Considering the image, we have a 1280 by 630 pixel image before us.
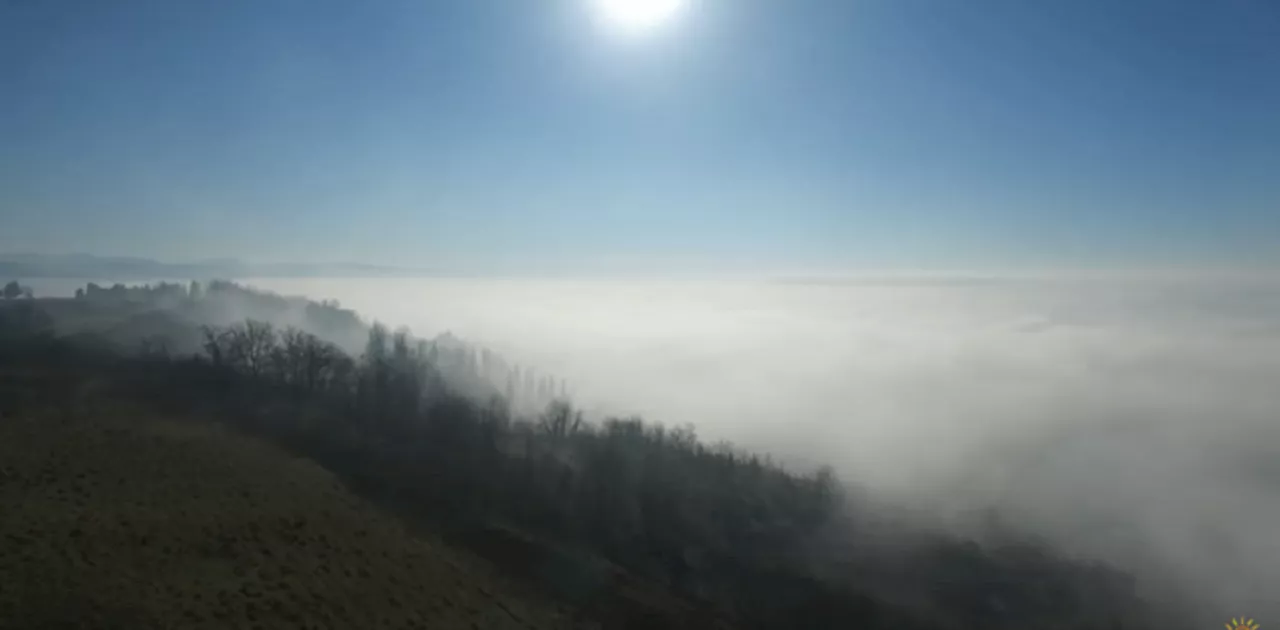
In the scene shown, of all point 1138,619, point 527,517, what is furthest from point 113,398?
point 1138,619

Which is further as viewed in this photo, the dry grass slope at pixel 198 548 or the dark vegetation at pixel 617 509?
the dark vegetation at pixel 617 509

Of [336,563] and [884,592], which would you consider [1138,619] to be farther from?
[336,563]

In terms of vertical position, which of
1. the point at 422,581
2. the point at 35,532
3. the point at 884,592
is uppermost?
the point at 35,532

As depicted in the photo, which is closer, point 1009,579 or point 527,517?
point 527,517

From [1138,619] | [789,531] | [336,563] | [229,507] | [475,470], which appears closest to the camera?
[336,563]

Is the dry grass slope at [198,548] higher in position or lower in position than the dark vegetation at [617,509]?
higher
